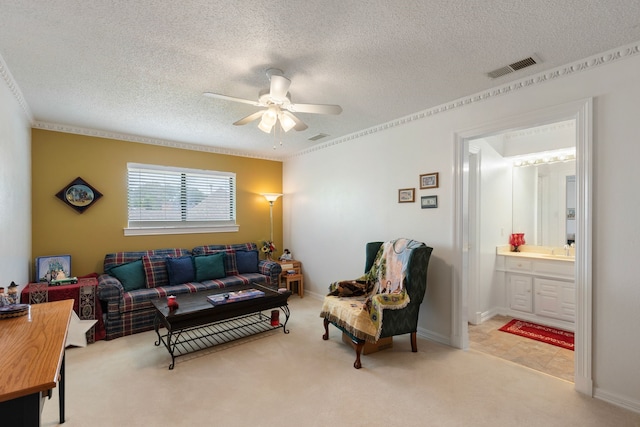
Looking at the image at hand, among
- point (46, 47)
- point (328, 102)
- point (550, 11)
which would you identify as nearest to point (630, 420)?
point (550, 11)

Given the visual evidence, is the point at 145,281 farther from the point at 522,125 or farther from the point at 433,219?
the point at 522,125

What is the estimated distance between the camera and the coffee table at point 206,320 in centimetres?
291

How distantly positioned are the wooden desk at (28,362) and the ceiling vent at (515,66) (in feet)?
11.0

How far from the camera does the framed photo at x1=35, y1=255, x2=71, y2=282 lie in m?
3.67

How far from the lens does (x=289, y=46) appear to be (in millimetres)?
2146

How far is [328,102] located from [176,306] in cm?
258

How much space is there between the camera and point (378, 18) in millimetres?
1863

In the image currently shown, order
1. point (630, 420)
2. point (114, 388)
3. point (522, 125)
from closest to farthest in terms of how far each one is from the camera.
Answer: point (630, 420), point (114, 388), point (522, 125)

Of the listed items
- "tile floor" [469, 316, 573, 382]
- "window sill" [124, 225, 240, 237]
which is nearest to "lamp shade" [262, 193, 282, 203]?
"window sill" [124, 225, 240, 237]

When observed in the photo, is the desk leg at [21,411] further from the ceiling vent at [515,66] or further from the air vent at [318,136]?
the air vent at [318,136]

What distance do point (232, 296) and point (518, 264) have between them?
3.81 m

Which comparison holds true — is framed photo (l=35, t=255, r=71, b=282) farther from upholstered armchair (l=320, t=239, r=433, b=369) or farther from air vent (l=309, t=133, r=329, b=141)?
air vent (l=309, t=133, r=329, b=141)

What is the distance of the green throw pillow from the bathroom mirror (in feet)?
14.7

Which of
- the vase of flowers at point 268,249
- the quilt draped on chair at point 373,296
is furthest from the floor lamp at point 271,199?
the quilt draped on chair at point 373,296
